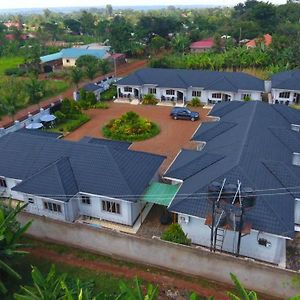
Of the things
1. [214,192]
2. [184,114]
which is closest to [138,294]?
[214,192]

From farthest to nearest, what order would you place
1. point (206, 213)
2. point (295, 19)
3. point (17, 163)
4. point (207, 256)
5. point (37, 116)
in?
point (295, 19) → point (37, 116) → point (17, 163) → point (206, 213) → point (207, 256)

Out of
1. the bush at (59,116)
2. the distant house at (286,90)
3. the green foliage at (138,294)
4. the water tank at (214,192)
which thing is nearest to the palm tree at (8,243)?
the green foliage at (138,294)

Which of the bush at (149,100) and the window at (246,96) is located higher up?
the window at (246,96)

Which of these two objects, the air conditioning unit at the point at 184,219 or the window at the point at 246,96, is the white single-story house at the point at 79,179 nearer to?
the air conditioning unit at the point at 184,219

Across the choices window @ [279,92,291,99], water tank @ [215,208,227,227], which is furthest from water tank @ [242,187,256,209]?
window @ [279,92,291,99]

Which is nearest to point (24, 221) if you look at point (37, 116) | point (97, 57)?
point (37, 116)

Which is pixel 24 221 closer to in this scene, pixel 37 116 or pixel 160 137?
pixel 160 137
